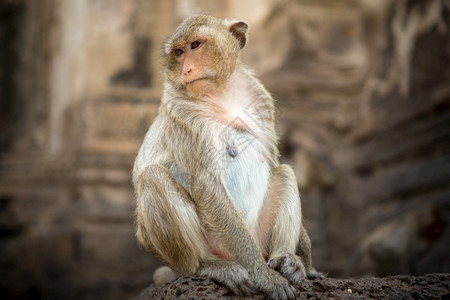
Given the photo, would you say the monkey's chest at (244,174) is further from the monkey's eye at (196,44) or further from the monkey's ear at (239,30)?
the monkey's ear at (239,30)

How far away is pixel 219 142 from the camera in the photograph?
3.24 meters

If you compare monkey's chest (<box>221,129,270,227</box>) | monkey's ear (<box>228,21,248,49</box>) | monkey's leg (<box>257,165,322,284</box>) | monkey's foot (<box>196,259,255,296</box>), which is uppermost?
monkey's ear (<box>228,21,248,49</box>)

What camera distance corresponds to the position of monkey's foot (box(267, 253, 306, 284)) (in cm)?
301

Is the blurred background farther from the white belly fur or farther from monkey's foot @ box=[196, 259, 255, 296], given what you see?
monkey's foot @ box=[196, 259, 255, 296]

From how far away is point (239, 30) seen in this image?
357 centimetres

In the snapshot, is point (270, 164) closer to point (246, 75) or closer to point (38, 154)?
point (246, 75)

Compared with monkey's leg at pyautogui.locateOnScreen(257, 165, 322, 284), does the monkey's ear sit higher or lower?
higher

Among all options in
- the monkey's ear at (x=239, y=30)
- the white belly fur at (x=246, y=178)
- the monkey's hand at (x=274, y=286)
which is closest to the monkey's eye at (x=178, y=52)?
the monkey's ear at (x=239, y=30)

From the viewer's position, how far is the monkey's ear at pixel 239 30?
11.6ft

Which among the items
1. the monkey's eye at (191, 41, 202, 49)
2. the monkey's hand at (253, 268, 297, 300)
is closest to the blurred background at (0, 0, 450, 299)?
the monkey's hand at (253, 268, 297, 300)

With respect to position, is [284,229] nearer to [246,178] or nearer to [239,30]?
[246,178]

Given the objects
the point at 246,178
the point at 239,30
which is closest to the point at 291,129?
the point at 239,30

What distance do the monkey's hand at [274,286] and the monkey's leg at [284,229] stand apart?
105 mm

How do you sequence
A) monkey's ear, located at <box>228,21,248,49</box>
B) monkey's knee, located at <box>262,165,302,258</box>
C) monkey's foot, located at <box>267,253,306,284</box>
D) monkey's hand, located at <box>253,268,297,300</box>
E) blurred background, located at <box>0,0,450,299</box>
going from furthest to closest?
blurred background, located at <box>0,0,450,299</box> → monkey's ear, located at <box>228,21,248,49</box> → monkey's knee, located at <box>262,165,302,258</box> → monkey's foot, located at <box>267,253,306,284</box> → monkey's hand, located at <box>253,268,297,300</box>
